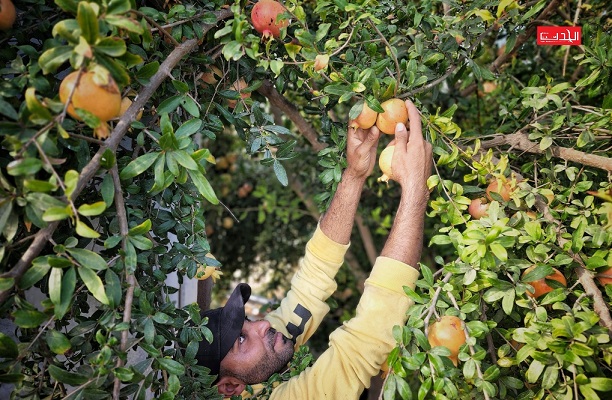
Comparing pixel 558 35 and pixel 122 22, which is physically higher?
pixel 122 22

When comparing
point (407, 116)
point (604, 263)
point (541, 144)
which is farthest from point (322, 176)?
point (604, 263)

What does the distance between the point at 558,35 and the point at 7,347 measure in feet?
6.28

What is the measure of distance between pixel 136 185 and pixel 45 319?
15.1 inches

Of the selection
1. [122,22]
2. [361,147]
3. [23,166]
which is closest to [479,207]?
[361,147]

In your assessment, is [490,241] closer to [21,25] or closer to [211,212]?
[21,25]

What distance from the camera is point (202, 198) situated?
144cm

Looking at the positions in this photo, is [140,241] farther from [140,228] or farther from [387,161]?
[387,161]

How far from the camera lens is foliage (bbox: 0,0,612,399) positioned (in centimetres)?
99

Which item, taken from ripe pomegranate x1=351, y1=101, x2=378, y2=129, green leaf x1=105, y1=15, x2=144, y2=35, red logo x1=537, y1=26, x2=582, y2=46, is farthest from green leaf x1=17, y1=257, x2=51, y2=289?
Answer: red logo x1=537, y1=26, x2=582, y2=46

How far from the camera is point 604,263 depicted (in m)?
1.21

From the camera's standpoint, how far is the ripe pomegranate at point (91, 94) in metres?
0.98

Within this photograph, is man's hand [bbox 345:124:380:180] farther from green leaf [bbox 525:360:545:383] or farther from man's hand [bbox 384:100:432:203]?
green leaf [bbox 525:360:545:383]

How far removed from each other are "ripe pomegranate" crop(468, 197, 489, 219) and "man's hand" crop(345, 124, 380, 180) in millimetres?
372

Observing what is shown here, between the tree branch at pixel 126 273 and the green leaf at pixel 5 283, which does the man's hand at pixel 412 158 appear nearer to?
the tree branch at pixel 126 273
